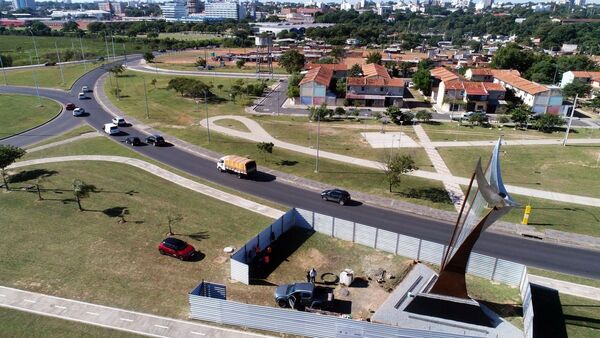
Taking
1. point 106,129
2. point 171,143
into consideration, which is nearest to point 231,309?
point 171,143

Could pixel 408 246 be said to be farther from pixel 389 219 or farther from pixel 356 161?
pixel 356 161

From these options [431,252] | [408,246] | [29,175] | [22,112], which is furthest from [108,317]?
[22,112]

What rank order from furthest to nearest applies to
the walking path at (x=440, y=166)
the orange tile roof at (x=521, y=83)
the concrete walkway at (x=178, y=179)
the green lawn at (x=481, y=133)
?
the orange tile roof at (x=521, y=83) < the green lawn at (x=481, y=133) < the walking path at (x=440, y=166) < the concrete walkway at (x=178, y=179)

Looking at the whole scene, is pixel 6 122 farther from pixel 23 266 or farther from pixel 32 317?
pixel 32 317

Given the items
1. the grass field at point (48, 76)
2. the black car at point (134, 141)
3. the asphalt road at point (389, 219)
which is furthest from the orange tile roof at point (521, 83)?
the grass field at point (48, 76)

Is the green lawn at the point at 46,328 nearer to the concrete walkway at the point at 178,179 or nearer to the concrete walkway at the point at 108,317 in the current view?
the concrete walkway at the point at 108,317

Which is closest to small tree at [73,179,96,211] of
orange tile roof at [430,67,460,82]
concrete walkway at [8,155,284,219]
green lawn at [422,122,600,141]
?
concrete walkway at [8,155,284,219]

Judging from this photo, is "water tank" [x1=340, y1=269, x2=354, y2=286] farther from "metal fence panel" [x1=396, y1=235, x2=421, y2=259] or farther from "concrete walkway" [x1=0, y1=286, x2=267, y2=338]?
"concrete walkway" [x1=0, y1=286, x2=267, y2=338]
